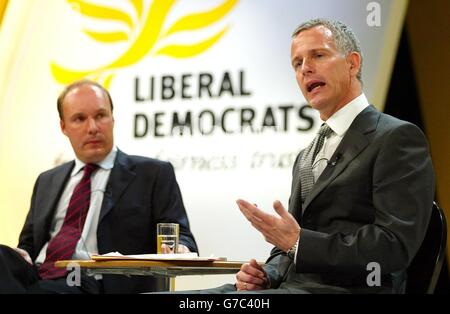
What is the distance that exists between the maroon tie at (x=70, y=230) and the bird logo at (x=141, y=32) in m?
1.39

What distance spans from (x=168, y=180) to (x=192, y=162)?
0.90 m

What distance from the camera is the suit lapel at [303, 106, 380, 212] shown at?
2.51 meters

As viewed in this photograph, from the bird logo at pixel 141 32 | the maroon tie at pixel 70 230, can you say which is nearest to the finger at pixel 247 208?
the maroon tie at pixel 70 230

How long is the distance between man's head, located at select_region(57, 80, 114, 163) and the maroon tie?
0.36ft

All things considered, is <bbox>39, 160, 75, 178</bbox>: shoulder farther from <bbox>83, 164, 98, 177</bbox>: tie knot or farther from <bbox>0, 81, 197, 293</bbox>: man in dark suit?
<bbox>83, 164, 98, 177</bbox>: tie knot

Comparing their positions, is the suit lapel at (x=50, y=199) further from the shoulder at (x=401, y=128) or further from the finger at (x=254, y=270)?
the shoulder at (x=401, y=128)

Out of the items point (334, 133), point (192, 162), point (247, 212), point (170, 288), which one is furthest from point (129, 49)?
point (247, 212)

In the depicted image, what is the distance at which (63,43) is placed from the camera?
5.62m

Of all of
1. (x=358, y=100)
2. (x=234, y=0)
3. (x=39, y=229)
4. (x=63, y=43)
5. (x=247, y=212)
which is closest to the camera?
(x=247, y=212)

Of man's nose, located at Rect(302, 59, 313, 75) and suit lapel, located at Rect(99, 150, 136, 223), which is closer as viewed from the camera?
man's nose, located at Rect(302, 59, 313, 75)

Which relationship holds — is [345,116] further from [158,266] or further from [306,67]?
[158,266]

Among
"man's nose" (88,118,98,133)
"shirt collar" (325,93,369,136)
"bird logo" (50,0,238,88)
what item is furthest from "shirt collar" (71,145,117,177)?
"shirt collar" (325,93,369,136)

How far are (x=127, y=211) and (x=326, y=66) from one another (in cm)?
176

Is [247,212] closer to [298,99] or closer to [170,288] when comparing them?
[170,288]
